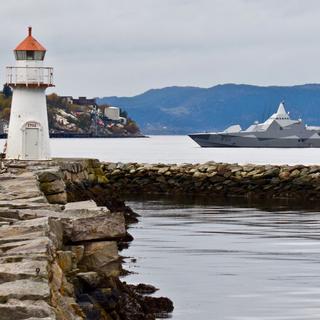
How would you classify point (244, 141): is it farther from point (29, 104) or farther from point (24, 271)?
point (24, 271)

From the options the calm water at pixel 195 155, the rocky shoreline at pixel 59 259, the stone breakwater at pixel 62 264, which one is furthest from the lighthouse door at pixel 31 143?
the calm water at pixel 195 155

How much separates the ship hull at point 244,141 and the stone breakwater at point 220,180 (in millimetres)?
83709

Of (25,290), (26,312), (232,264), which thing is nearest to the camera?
(26,312)

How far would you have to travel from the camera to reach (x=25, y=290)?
6738mm

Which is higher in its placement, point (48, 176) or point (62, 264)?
point (48, 176)

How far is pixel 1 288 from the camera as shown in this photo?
6.83 m

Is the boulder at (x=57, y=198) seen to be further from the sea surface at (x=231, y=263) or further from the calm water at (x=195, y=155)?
the calm water at (x=195, y=155)

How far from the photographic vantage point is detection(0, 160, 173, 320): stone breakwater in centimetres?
679

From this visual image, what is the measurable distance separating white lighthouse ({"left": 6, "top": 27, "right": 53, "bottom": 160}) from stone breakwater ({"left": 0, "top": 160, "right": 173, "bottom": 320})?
1082 cm

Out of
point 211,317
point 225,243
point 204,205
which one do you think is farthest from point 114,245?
point 204,205

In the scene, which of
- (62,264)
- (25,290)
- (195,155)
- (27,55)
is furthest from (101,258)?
(195,155)

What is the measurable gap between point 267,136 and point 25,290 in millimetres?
118301

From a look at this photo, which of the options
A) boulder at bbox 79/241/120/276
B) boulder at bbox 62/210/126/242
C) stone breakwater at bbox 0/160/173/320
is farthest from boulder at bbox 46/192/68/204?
boulder at bbox 79/241/120/276

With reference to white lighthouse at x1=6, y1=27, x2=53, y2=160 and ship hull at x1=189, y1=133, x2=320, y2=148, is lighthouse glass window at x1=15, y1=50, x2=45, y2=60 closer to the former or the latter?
white lighthouse at x1=6, y1=27, x2=53, y2=160
